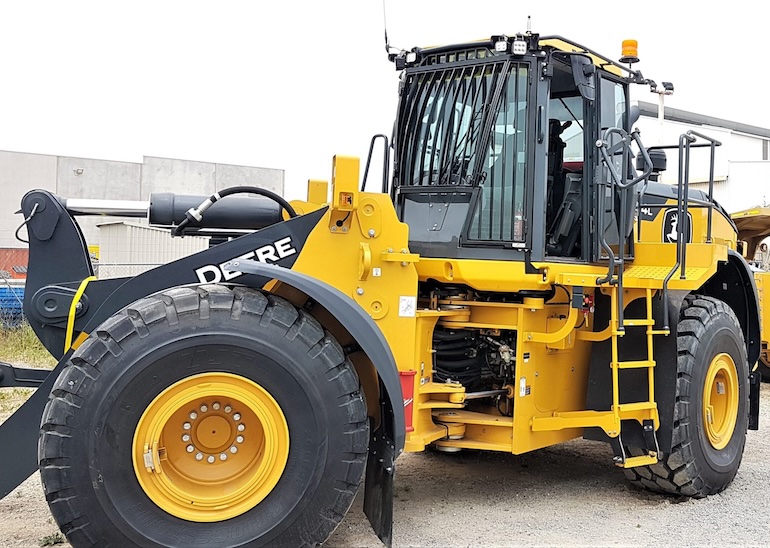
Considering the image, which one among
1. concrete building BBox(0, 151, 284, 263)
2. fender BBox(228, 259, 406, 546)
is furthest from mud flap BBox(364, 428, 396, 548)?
concrete building BBox(0, 151, 284, 263)

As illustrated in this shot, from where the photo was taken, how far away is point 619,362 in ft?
16.6

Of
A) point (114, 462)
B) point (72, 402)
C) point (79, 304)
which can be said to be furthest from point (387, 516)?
point (79, 304)

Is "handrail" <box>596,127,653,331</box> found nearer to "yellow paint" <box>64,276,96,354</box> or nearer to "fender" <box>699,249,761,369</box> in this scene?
"fender" <box>699,249,761,369</box>

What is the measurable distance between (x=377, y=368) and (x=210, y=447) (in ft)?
2.75

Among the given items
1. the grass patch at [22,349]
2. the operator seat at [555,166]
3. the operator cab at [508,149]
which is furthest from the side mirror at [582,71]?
the grass patch at [22,349]

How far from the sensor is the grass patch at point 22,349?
1066 centimetres

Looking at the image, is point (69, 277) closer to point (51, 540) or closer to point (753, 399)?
point (51, 540)

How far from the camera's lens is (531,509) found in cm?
493

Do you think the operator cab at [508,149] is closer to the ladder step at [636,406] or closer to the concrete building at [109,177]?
the ladder step at [636,406]

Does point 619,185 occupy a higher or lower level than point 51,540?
higher

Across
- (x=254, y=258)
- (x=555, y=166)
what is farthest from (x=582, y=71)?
(x=254, y=258)

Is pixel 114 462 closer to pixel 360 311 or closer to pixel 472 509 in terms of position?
pixel 360 311

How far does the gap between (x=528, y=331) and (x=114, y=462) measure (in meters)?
2.47

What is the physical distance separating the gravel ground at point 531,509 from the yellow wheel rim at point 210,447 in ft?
2.69
